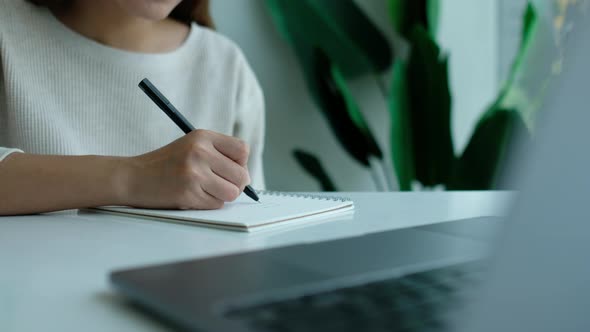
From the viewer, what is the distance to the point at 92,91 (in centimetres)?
104

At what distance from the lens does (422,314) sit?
0.22 meters

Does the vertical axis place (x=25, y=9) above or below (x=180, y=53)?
above

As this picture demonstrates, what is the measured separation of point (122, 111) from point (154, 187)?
50cm

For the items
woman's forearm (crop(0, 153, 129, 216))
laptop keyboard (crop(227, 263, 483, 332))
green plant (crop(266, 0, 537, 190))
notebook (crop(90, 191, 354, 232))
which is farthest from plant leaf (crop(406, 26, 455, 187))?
laptop keyboard (crop(227, 263, 483, 332))

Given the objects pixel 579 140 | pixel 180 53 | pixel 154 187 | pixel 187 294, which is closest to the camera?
pixel 579 140

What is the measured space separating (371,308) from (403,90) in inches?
55.9

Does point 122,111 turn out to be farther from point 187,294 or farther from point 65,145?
point 187,294

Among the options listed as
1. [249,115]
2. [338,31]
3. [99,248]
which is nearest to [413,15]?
[338,31]

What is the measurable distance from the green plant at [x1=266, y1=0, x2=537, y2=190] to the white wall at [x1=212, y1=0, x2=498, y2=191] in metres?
0.10

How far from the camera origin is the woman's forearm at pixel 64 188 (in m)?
0.62

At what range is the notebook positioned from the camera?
1.71ft

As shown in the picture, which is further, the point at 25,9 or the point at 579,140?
the point at 25,9

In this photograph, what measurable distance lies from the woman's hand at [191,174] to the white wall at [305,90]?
3.83 ft

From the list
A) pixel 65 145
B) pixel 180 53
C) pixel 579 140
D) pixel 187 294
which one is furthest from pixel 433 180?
pixel 579 140
